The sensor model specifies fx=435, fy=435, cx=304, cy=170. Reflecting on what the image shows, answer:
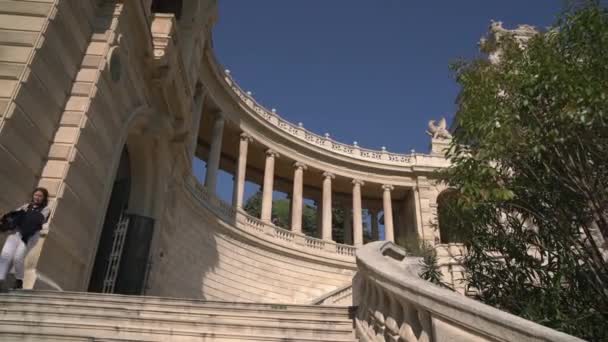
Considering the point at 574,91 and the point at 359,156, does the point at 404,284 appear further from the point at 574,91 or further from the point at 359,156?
the point at 359,156

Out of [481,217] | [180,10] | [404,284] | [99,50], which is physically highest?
[180,10]

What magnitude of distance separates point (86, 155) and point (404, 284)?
792cm

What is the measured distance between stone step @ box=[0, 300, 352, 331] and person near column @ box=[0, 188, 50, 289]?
604mm

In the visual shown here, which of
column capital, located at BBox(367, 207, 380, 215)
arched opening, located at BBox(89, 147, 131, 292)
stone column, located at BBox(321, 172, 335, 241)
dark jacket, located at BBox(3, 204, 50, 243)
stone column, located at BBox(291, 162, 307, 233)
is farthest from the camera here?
column capital, located at BBox(367, 207, 380, 215)

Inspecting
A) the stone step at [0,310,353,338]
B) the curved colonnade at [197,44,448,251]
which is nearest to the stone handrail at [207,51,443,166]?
the curved colonnade at [197,44,448,251]

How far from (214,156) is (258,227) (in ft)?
Result: 17.7

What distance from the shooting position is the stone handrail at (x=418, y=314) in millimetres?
3564

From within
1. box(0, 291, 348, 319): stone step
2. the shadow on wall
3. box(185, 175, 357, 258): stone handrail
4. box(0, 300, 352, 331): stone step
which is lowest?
box(0, 300, 352, 331): stone step

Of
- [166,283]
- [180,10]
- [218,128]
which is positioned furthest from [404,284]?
[218,128]

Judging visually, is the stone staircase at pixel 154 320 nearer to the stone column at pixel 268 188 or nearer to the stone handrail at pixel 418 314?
the stone handrail at pixel 418 314

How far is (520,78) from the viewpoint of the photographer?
8.91 meters

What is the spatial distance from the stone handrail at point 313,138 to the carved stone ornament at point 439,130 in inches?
136

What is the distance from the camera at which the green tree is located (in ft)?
25.8

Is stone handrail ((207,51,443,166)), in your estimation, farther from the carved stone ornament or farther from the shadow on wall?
the shadow on wall
